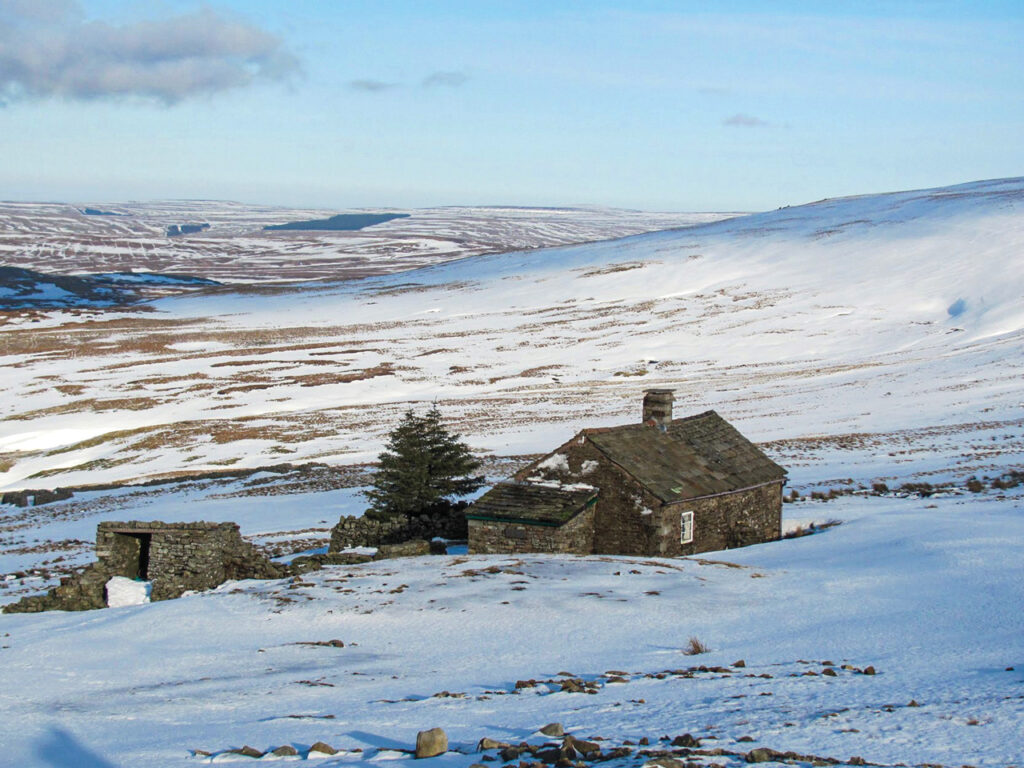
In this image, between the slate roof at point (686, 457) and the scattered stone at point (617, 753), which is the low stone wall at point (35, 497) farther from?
the scattered stone at point (617, 753)

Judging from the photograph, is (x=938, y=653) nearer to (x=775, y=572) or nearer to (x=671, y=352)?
(x=775, y=572)

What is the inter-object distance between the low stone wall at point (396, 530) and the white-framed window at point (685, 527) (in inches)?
228

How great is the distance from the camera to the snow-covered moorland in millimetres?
11656

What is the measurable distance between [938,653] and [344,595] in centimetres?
1041

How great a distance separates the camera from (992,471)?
115 ft

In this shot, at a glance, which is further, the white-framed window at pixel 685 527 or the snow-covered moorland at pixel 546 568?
the white-framed window at pixel 685 527

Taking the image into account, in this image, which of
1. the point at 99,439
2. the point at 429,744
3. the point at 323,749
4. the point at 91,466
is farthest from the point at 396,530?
the point at 99,439

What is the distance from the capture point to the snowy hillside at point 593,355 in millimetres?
53031

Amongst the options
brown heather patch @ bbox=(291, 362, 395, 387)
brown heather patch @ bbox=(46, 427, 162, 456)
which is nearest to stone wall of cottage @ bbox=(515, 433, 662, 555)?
brown heather patch @ bbox=(46, 427, 162, 456)

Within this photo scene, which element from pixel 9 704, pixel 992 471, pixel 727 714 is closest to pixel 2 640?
pixel 9 704

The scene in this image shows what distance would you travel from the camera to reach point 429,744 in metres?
10.1

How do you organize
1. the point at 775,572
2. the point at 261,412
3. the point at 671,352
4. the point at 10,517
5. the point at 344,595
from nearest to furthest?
the point at 344,595, the point at 775,572, the point at 10,517, the point at 261,412, the point at 671,352

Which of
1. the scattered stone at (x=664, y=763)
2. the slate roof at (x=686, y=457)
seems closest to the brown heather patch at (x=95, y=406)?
the slate roof at (x=686, y=457)

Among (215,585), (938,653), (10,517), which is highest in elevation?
(938,653)
